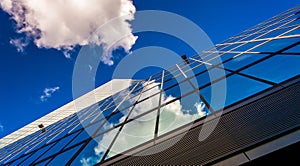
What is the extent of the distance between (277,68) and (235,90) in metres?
1.18

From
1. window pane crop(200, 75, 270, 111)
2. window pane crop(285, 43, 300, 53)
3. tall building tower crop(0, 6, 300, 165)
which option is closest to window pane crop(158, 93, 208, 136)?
tall building tower crop(0, 6, 300, 165)

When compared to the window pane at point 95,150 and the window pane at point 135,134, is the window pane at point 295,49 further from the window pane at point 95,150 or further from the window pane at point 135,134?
the window pane at point 95,150

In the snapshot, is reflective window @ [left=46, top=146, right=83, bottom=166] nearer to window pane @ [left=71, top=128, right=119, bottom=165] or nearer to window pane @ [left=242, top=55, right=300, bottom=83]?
window pane @ [left=71, top=128, right=119, bottom=165]

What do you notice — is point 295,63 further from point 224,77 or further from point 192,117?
point 192,117

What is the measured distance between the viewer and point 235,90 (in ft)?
17.1

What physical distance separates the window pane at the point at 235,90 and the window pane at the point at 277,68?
0.31 meters

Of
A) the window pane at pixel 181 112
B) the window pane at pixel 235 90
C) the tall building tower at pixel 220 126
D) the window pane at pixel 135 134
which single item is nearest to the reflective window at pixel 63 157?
the tall building tower at pixel 220 126

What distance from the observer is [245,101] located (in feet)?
14.4

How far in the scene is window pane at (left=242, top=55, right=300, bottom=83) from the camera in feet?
15.0

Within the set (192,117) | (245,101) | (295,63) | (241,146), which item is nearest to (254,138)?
(241,146)

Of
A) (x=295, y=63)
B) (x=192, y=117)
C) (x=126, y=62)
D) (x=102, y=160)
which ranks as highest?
(x=126, y=62)

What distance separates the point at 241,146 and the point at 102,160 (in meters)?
3.15

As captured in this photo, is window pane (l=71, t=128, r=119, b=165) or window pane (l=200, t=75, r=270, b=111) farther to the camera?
window pane (l=71, t=128, r=119, b=165)

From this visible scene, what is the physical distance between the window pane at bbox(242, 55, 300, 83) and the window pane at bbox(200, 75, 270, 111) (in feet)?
1.00
